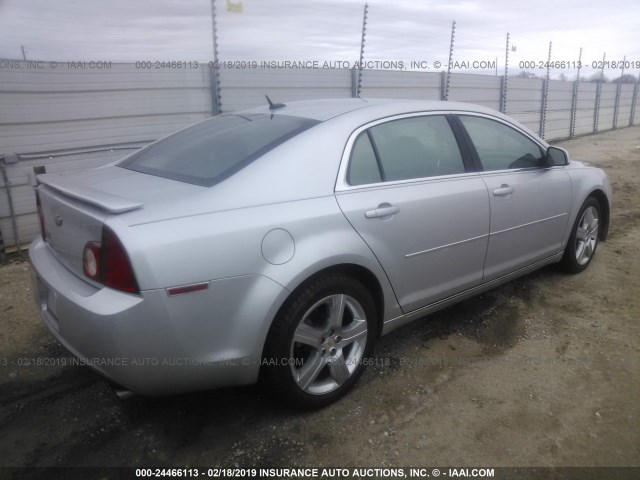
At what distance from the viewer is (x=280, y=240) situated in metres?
2.27

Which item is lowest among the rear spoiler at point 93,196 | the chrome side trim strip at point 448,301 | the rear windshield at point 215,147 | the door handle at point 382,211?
the chrome side trim strip at point 448,301

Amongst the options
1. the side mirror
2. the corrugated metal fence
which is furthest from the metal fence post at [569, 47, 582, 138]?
the side mirror

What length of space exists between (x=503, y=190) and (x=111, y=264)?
244cm

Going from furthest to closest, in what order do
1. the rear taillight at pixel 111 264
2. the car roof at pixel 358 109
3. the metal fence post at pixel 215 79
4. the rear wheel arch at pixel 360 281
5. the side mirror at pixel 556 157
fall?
the metal fence post at pixel 215 79 → the side mirror at pixel 556 157 → the car roof at pixel 358 109 → the rear wheel arch at pixel 360 281 → the rear taillight at pixel 111 264

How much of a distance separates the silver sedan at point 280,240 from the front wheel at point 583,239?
822 millimetres

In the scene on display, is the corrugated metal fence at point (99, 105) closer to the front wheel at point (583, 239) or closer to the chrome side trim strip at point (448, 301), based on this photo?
the chrome side trim strip at point (448, 301)

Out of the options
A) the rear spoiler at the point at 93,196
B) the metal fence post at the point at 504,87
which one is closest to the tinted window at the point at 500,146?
the rear spoiler at the point at 93,196

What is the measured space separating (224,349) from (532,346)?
2092 millimetres

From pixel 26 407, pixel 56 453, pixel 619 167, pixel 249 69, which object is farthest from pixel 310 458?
pixel 619 167

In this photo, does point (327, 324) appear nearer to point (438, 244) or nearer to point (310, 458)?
point (310, 458)

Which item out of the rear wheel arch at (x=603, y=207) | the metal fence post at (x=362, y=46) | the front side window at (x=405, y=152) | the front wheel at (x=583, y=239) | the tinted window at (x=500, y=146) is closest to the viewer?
the front side window at (x=405, y=152)

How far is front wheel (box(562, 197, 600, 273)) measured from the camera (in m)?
4.24

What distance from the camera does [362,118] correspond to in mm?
2836

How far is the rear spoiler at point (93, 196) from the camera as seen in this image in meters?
A: 2.06
